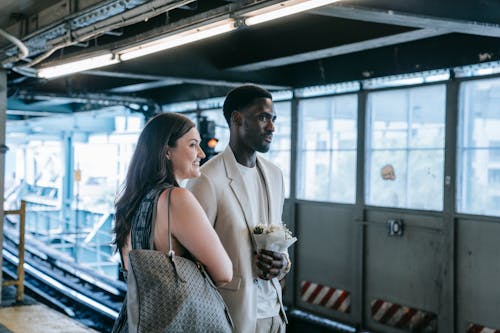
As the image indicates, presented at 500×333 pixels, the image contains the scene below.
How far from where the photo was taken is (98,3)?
4500 millimetres

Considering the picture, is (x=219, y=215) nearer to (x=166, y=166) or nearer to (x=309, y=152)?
(x=166, y=166)

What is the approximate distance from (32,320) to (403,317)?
4064mm

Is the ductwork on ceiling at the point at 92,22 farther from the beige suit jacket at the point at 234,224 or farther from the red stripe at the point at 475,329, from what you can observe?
the red stripe at the point at 475,329

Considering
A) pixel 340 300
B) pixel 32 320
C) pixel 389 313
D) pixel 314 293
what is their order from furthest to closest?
pixel 314 293 < pixel 340 300 < pixel 389 313 < pixel 32 320

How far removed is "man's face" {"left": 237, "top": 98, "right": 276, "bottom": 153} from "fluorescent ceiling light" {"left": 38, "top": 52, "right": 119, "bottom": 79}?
2968mm

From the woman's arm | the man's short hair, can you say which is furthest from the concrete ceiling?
the woman's arm

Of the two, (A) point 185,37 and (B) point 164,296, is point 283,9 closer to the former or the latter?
(A) point 185,37

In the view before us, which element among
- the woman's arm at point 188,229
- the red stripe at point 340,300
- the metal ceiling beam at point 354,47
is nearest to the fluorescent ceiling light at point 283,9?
the woman's arm at point 188,229

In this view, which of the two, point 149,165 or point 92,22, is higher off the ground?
point 92,22

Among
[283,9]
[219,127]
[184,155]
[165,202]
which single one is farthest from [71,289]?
[165,202]

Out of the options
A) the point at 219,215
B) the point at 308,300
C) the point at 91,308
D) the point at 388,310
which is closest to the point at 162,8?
the point at 219,215

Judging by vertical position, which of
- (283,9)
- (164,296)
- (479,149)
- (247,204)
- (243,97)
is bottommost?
(164,296)

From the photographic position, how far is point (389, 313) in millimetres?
7676

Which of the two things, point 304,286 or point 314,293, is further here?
point 304,286
